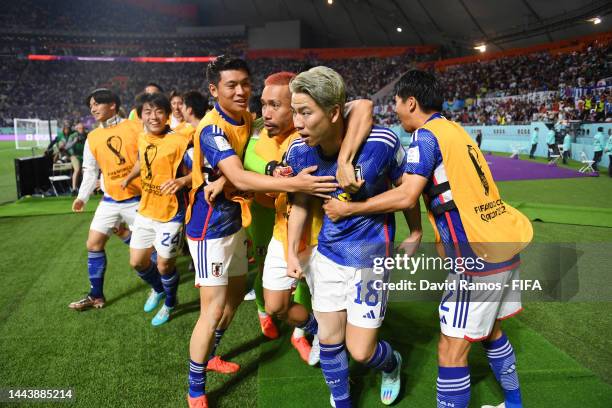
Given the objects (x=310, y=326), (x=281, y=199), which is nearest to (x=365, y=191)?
(x=281, y=199)

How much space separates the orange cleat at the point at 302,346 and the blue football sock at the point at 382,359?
86 cm

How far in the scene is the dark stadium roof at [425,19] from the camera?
28.2 metres

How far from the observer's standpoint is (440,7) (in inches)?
1361

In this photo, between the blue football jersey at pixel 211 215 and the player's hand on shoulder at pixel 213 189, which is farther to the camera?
the blue football jersey at pixel 211 215

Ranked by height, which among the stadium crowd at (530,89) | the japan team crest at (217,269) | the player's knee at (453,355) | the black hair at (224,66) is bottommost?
the player's knee at (453,355)

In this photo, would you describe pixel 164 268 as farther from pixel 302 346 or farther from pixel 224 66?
pixel 224 66

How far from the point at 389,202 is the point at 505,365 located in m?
1.23

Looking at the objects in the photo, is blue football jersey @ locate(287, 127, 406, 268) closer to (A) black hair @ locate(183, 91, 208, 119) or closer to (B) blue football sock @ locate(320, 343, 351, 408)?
(B) blue football sock @ locate(320, 343, 351, 408)

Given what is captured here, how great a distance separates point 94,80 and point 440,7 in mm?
35823

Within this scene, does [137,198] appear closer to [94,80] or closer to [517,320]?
[517,320]

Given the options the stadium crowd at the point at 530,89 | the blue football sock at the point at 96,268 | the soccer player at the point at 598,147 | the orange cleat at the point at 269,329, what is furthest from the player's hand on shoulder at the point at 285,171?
→ the stadium crowd at the point at 530,89

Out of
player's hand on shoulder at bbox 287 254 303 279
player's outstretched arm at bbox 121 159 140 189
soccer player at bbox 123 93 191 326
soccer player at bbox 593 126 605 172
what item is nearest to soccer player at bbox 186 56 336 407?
player's hand on shoulder at bbox 287 254 303 279

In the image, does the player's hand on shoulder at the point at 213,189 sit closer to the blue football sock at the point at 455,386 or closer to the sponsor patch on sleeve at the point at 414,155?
the sponsor patch on sleeve at the point at 414,155

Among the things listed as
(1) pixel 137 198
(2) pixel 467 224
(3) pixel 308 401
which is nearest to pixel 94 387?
(3) pixel 308 401
